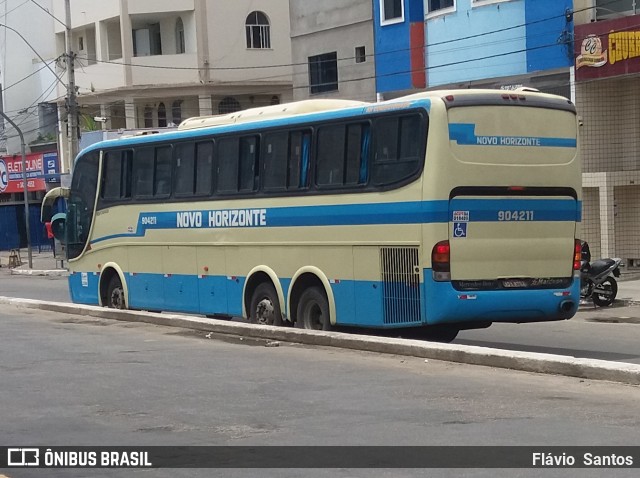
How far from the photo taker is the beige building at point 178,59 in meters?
50.1

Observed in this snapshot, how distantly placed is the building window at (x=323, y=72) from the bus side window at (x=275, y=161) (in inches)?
842

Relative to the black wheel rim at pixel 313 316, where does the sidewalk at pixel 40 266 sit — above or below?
below

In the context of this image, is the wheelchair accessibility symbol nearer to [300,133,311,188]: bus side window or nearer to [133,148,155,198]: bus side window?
[300,133,311,188]: bus side window

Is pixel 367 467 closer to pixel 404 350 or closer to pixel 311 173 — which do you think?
pixel 404 350

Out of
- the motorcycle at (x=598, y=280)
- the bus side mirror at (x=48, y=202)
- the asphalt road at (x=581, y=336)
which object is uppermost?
the bus side mirror at (x=48, y=202)

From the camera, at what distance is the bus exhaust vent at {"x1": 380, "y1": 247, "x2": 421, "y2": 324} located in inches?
553

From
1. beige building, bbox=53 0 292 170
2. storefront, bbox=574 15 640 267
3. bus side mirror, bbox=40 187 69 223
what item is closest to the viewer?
bus side mirror, bbox=40 187 69 223

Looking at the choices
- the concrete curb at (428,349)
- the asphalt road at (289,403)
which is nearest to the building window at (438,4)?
the concrete curb at (428,349)

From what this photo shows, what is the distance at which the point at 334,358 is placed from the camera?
538 inches

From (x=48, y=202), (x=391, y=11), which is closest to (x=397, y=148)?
(x=48, y=202)

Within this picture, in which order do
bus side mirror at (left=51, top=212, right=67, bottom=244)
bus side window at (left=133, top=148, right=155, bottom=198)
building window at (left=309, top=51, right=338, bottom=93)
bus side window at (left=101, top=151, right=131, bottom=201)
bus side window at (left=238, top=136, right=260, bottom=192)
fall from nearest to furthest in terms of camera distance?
1. bus side window at (left=238, top=136, right=260, bottom=192)
2. bus side window at (left=133, top=148, right=155, bottom=198)
3. bus side window at (left=101, top=151, right=131, bottom=201)
4. bus side mirror at (left=51, top=212, right=67, bottom=244)
5. building window at (left=309, top=51, right=338, bottom=93)

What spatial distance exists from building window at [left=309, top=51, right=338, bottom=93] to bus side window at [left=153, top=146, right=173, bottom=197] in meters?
19.3

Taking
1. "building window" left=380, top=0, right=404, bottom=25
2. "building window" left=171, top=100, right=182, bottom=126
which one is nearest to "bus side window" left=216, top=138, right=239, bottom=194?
"building window" left=380, top=0, right=404, bottom=25

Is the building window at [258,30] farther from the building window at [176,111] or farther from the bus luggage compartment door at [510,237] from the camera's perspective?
the bus luggage compartment door at [510,237]
